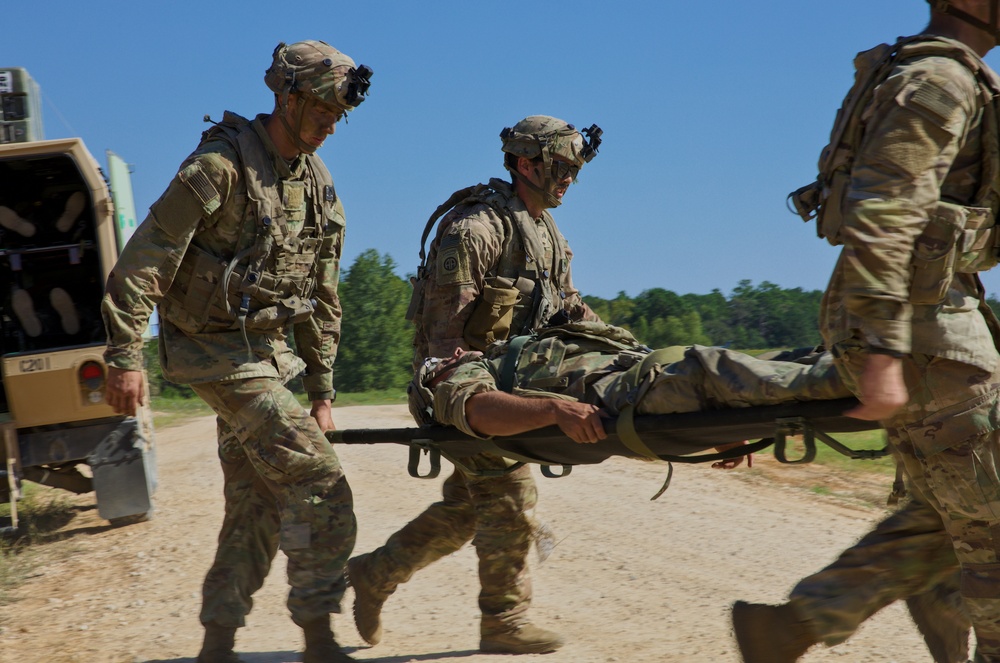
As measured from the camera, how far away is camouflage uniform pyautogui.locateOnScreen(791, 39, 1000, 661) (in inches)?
111

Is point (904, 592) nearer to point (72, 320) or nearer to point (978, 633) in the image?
point (978, 633)

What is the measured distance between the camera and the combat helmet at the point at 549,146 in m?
5.12

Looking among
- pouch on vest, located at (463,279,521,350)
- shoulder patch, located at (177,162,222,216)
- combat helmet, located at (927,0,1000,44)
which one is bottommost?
pouch on vest, located at (463,279,521,350)

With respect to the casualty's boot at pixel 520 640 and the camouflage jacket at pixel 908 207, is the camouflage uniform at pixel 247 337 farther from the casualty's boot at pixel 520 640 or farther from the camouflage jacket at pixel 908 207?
the camouflage jacket at pixel 908 207

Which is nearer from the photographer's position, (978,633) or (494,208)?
(978,633)

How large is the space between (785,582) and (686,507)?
1.93 meters

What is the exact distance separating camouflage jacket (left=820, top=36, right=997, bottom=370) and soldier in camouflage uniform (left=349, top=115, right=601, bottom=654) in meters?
1.91

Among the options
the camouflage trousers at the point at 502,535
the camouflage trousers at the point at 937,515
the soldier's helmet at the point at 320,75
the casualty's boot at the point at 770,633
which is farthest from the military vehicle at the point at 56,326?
the camouflage trousers at the point at 937,515

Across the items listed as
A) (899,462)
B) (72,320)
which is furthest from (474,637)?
(72,320)

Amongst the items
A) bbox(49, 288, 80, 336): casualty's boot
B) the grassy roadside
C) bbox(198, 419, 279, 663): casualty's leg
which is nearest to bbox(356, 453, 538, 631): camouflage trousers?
bbox(198, 419, 279, 663): casualty's leg

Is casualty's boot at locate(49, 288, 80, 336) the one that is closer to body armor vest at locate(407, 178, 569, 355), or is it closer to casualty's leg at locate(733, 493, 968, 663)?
body armor vest at locate(407, 178, 569, 355)

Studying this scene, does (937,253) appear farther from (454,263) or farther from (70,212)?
(70,212)

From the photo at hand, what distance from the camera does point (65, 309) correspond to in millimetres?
7953

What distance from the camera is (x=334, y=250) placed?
4879mm
